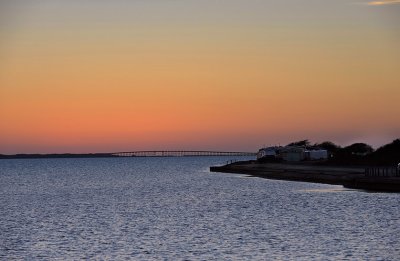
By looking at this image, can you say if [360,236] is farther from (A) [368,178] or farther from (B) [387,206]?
(A) [368,178]

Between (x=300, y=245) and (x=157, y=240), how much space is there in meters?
8.89

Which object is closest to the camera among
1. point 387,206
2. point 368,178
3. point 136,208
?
point 387,206

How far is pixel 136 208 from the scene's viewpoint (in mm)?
77125

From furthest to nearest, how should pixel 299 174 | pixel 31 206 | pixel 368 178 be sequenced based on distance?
pixel 299 174, pixel 368 178, pixel 31 206

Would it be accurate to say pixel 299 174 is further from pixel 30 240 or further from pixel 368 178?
pixel 30 240

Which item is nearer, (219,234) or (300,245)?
(300,245)

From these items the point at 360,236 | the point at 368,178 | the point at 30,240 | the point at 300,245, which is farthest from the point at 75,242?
the point at 368,178

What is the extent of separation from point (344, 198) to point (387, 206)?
1192 cm

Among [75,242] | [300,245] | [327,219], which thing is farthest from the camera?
[327,219]

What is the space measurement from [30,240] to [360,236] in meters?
20.1

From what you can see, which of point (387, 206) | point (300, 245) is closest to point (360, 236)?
point (300, 245)

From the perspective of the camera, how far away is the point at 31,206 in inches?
3314

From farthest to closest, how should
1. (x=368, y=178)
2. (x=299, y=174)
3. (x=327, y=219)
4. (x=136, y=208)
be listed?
1. (x=299, y=174)
2. (x=368, y=178)
3. (x=136, y=208)
4. (x=327, y=219)

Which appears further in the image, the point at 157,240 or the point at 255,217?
the point at 255,217
